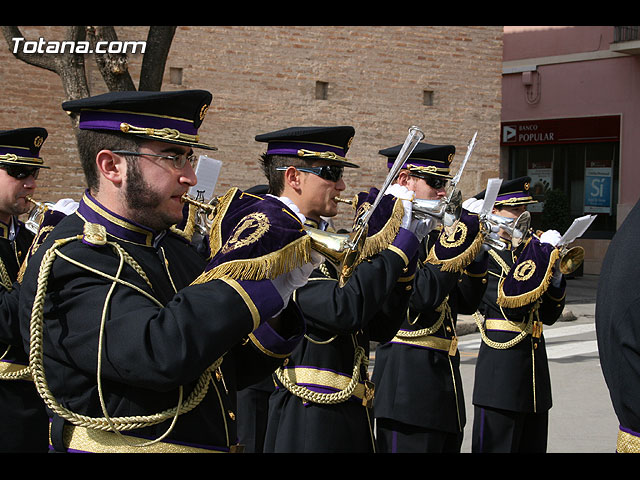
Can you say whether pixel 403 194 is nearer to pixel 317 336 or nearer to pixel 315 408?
pixel 317 336

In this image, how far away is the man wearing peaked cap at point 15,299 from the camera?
4023 millimetres

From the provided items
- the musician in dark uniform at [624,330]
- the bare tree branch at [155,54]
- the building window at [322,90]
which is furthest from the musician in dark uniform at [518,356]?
the building window at [322,90]

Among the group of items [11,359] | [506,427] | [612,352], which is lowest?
[506,427]

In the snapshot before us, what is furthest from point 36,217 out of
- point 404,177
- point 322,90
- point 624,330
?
point 322,90

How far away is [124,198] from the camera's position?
227 cm

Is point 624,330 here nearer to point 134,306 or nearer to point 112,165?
point 134,306

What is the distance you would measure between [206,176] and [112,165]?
101 inches

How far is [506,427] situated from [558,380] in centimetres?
407

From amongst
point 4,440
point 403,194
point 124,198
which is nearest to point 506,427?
point 403,194

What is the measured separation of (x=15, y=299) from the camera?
3.90m

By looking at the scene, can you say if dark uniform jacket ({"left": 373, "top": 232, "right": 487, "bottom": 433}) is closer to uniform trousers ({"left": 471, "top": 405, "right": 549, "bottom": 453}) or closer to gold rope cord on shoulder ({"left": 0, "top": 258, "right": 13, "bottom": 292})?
uniform trousers ({"left": 471, "top": 405, "right": 549, "bottom": 453})

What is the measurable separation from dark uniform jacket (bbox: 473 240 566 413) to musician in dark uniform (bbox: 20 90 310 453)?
3.22m

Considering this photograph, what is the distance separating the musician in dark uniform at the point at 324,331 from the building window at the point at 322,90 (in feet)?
31.9

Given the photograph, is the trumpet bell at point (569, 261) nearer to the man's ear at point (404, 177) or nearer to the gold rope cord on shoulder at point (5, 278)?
the man's ear at point (404, 177)
